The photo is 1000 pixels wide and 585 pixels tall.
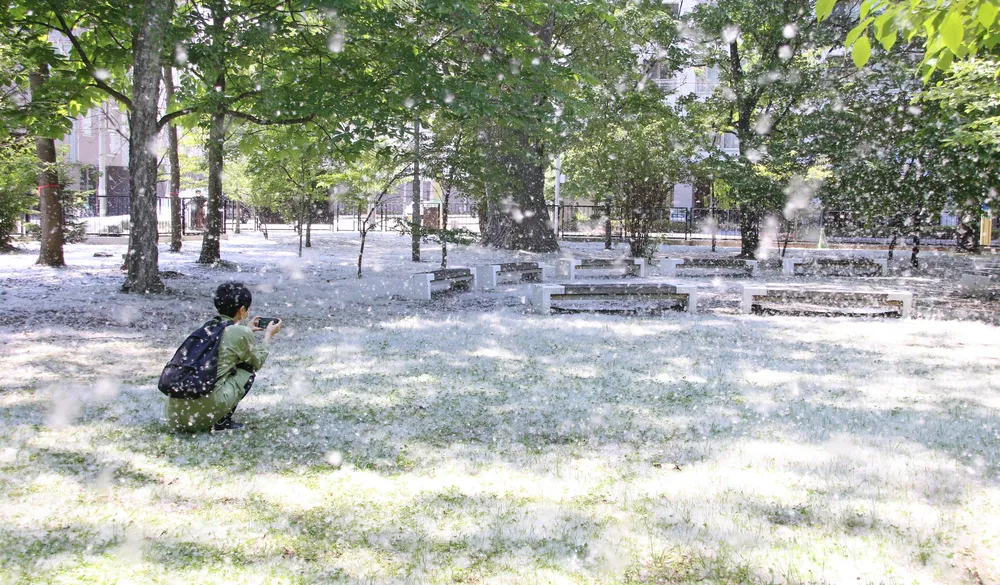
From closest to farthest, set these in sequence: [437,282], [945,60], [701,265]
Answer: [945,60]
[437,282]
[701,265]

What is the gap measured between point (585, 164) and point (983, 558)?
21843 millimetres

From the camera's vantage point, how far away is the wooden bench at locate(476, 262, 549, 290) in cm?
1518

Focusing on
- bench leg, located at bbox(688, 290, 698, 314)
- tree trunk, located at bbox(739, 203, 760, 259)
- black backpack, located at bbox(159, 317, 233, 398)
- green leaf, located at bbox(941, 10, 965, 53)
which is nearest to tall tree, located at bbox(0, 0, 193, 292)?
black backpack, located at bbox(159, 317, 233, 398)

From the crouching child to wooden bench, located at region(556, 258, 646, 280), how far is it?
1186 centimetres

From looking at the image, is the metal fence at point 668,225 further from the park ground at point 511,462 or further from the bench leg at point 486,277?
the park ground at point 511,462

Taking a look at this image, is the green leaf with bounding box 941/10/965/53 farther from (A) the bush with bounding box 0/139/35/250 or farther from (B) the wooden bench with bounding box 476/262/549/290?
(A) the bush with bounding box 0/139/35/250

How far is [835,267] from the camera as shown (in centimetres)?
1975

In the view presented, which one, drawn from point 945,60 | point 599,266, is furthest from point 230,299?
point 599,266

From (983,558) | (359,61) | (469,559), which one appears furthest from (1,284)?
(983,558)

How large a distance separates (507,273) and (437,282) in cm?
249

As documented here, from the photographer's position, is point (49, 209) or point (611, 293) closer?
point (611, 293)

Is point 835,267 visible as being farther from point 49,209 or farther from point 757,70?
point 49,209

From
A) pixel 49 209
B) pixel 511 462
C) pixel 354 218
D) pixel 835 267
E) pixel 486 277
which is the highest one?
pixel 354 218

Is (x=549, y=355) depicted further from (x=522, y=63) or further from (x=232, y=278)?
(x=232, y=278)
